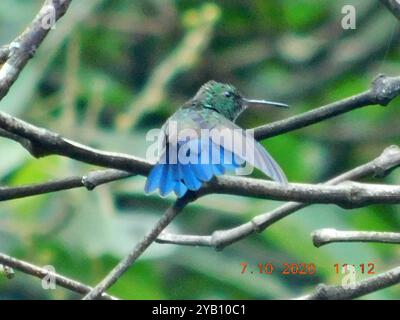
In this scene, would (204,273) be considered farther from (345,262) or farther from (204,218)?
(345,262)

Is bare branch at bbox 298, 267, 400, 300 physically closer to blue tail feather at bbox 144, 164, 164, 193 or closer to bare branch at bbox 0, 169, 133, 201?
bare branch at bbox 0, 169, 133, 201

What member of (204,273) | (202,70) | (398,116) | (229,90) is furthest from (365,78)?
(229,90)

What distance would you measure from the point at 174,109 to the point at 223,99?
1.83m

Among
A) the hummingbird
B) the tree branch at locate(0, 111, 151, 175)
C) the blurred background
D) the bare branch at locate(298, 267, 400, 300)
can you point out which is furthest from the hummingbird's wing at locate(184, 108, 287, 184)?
the blurred background

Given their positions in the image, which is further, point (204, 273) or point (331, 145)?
point (331, 145)

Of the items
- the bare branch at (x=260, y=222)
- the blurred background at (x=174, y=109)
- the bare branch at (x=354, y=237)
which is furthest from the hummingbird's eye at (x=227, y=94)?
the bare branch at (x=354, y=237)

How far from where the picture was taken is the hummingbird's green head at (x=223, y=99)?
10.6 feet

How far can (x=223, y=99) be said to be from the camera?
3.24m

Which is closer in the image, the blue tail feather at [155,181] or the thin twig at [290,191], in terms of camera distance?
the thin twig at [290,191]

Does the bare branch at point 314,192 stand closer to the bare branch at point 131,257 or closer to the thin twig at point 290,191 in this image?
the thin twig at point 290,191

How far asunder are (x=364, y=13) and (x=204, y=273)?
62.4 inches

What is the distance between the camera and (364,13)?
5.48m

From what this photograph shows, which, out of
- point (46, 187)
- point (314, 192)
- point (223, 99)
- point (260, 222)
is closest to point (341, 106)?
point (314, 192)

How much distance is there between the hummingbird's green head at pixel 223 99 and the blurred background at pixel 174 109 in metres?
0.79
